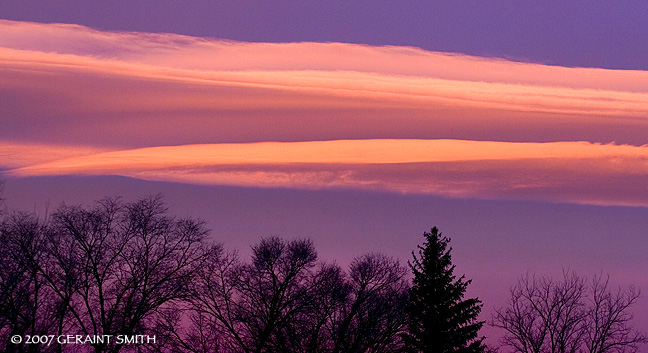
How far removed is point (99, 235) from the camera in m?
59.0

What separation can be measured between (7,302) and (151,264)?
13.6 meters

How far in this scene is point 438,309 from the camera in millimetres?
62000

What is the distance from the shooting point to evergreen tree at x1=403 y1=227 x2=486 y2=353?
201ft

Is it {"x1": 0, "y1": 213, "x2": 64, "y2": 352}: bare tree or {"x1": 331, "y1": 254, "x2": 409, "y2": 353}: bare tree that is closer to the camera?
A: {"x1": 0, "y1": 213, "x2": 64, "y2": 352}: bare tree

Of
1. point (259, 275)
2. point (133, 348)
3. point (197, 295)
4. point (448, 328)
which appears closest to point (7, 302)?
point (133, 348)

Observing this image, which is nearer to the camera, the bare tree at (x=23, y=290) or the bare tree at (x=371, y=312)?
the bare tree at (x=23, y=290)

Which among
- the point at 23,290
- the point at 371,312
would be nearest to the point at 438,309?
the point at 371,312

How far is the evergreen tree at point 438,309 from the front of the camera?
201 feet

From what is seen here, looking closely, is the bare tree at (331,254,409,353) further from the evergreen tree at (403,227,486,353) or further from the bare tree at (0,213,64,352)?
the bare tree at (0,213,64,352)

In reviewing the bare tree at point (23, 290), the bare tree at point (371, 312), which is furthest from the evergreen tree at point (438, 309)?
the bare tree at point (23, 290)

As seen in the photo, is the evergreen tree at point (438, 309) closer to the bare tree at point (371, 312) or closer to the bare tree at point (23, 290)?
the bare tree at point (371, 312)

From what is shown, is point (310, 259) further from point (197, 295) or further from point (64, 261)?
point (64, 261)

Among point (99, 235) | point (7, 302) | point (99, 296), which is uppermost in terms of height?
point (99, 235)

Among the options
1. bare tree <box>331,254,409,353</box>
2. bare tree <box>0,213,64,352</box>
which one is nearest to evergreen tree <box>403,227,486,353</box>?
bare tree <box>331,254,409,353</box>
